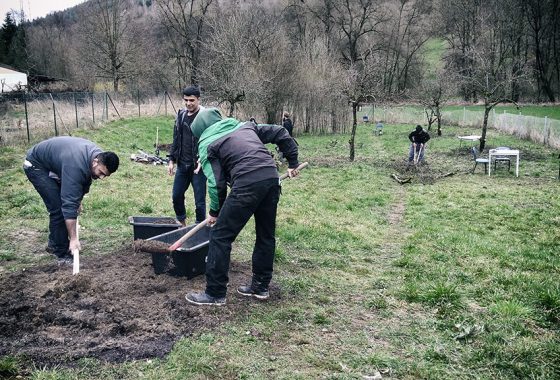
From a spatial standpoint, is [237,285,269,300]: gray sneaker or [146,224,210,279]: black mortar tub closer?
[237,285,269,300]: gray sneaker

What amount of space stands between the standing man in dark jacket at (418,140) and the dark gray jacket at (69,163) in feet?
43.4

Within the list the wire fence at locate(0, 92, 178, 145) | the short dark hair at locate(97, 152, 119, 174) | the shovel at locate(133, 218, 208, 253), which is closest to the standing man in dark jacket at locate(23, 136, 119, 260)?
the short dark hair at locate(97, 152, 119, 174)

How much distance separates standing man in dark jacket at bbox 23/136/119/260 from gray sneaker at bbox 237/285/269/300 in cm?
187

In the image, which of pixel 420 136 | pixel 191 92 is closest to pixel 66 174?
pixel 191 92

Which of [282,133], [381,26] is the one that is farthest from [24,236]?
[381,26]

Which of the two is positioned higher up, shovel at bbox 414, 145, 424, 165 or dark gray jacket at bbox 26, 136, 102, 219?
dark gray jacket at bbox 26, 136, 102, 219

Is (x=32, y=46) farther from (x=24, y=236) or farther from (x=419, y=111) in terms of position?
(x=24, y=236)

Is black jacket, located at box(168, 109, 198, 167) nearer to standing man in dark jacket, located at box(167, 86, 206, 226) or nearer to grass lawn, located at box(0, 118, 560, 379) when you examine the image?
standing man in dark jacket, located at box(167, 86, 206, 226)

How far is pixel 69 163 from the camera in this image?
520cm

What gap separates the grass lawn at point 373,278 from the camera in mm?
3830

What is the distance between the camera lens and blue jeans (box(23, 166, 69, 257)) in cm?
569

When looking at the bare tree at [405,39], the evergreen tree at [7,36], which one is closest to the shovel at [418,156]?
the bare tree at [405,39]

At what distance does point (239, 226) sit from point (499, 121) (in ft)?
90.0

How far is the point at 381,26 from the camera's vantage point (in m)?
50.6
